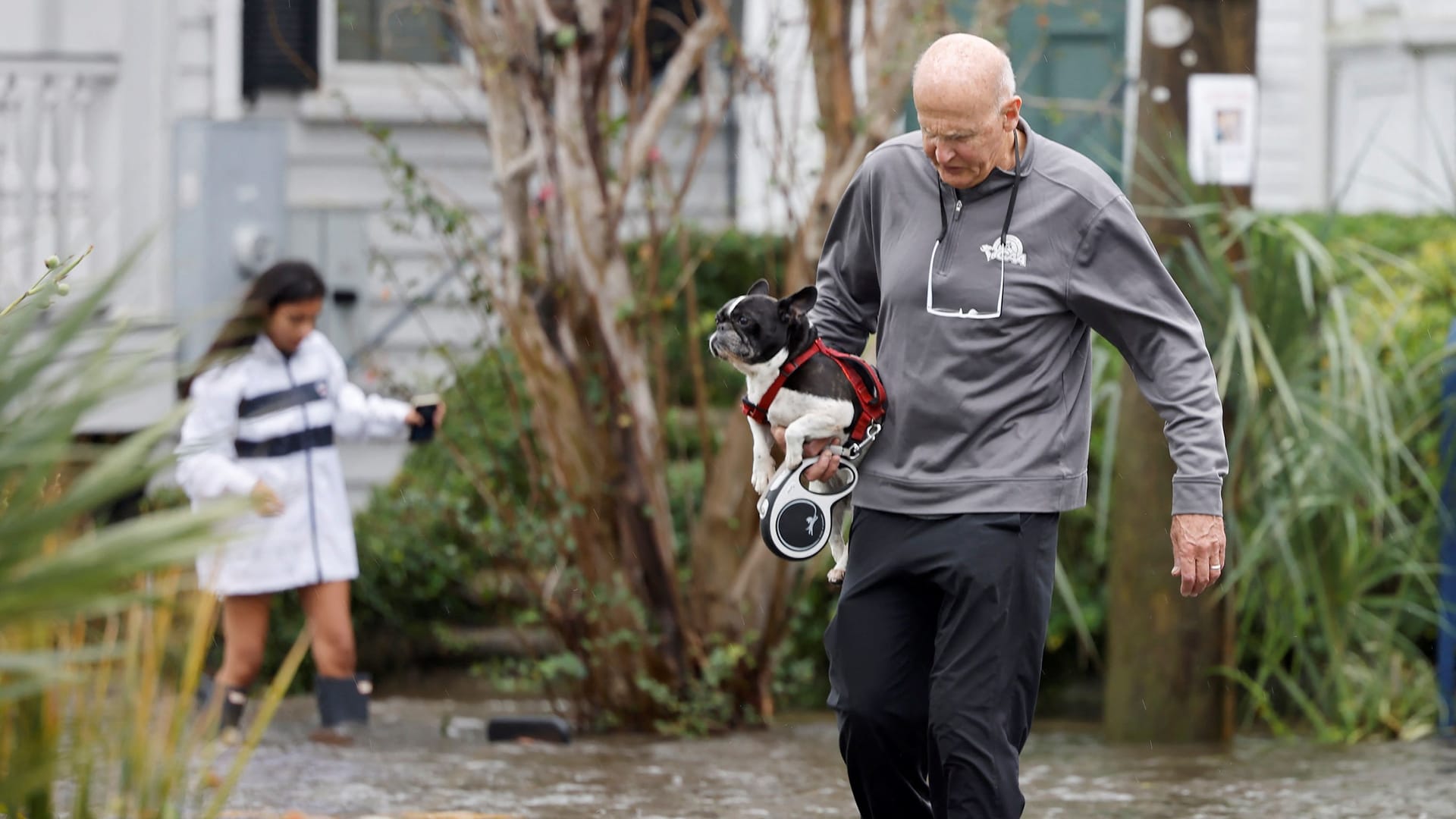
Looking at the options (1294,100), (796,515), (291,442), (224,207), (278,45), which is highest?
→ (278,45)

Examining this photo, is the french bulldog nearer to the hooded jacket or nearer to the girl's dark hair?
the hooded jacket

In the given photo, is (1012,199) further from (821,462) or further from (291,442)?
(291,442)

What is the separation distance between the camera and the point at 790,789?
6215 millimetres

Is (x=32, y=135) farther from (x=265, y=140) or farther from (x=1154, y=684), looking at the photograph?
(x=1154, y=684)

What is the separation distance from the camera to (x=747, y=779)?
21.0ft

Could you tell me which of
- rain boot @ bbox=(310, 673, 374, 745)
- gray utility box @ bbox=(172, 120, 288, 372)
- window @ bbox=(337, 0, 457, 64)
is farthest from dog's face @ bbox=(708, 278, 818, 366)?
window @ bbox=(337, 0, 457, 64)

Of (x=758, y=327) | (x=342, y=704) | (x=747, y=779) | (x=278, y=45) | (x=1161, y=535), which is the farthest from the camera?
(x=278, y=45)

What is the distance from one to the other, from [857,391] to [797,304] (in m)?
0.23

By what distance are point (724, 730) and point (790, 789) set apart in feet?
3.75

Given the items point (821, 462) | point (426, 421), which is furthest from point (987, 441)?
point (426, 421)

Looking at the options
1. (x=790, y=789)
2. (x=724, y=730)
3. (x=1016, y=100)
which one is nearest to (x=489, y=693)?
(x=724, y=730)

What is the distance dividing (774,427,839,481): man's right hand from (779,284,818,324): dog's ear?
0.89 feet

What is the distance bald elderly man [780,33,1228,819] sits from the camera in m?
4.08

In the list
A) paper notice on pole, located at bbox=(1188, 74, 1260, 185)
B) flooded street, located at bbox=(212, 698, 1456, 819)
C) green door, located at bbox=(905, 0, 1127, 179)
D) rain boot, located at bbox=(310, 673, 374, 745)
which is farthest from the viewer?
green door, located at bbox=(905, 0, 1127, 179)
